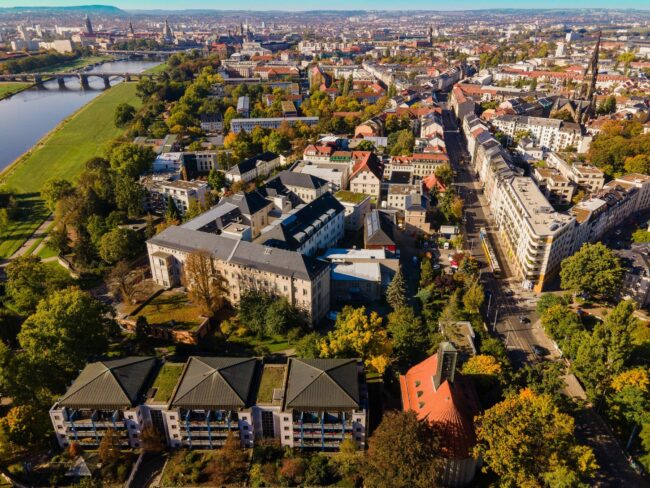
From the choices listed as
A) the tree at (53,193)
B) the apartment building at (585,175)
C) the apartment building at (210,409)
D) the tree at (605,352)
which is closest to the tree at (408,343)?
the tree at (605,352)

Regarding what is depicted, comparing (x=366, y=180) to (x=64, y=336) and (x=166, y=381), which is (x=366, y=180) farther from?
(x=64, y=336)

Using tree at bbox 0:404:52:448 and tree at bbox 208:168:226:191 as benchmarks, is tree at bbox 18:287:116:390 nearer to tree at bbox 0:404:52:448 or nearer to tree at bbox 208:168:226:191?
tree at bbox 0:404:52:448

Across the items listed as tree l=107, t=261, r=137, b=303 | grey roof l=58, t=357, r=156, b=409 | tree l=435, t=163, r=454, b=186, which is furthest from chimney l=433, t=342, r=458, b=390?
tree l=435, t=163, r=454, b=186

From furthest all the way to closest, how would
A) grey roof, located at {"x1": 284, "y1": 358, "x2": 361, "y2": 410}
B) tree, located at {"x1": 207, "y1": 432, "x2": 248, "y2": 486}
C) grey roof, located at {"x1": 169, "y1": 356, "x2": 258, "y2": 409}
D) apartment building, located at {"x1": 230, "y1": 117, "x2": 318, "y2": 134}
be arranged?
1. apartment building, located at {"x1": 230, "y1": 117, "x2": 318, "y2": 134}
2. grey roof, located at {"x1": 169, "y1": 356, "x2": 258, "y2": 409}
3. grey roof, located at {"x1": 284, "y1": 358, "x2": 361, "y2": 410}
4. tree, located at {"x1": 207, "y1": 432, "x2": 248, "y2": 486}

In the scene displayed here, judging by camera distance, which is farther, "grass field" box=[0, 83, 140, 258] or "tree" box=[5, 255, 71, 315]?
"grass field" box=[0, 83, 140, 258]

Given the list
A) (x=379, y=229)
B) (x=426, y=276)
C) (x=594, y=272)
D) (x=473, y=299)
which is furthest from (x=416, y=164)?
(x=473, y=299)
